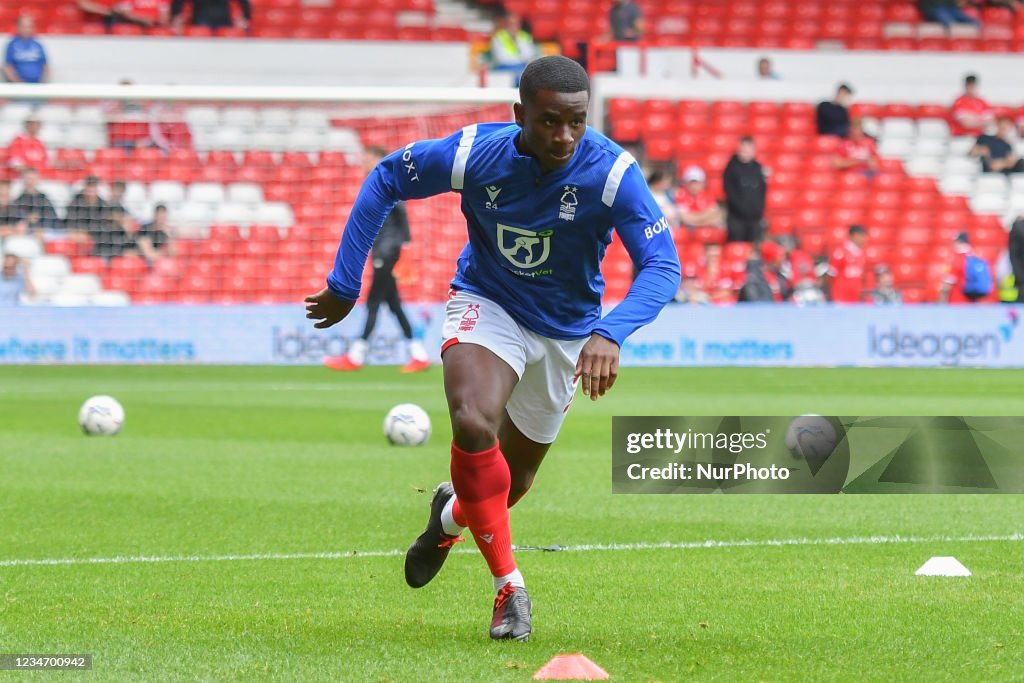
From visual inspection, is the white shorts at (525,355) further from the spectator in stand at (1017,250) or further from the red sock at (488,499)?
the spectator in stand at (1017,250)

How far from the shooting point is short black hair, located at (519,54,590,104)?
505 centimetres

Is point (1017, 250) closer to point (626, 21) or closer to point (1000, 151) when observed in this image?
point (1000, 151)

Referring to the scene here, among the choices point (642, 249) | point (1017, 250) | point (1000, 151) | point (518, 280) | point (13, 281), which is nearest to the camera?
point (642, 249)

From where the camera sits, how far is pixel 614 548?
7.23 m

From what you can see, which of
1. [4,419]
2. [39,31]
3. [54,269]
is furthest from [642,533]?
[39,31]

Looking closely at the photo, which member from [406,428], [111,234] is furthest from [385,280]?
[406,428]

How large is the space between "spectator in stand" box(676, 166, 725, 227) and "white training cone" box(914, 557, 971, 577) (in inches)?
680

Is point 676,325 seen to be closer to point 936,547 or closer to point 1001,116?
point 1001,116

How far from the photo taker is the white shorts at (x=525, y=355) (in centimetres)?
550

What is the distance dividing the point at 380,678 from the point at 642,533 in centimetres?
340

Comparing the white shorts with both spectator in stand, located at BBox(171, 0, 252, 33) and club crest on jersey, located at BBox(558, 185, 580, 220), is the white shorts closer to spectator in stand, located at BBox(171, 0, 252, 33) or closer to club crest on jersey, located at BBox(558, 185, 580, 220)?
club crest on jersey, located at BBox(558, 185, 580, 220)

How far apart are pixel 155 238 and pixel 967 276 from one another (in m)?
11.3

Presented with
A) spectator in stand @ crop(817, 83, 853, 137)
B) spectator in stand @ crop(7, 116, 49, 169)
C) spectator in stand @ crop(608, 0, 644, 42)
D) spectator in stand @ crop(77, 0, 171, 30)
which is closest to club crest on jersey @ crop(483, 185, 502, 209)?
spectator in stand @ crop(7, 116, 49, 169)

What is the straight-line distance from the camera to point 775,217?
82.8ft
